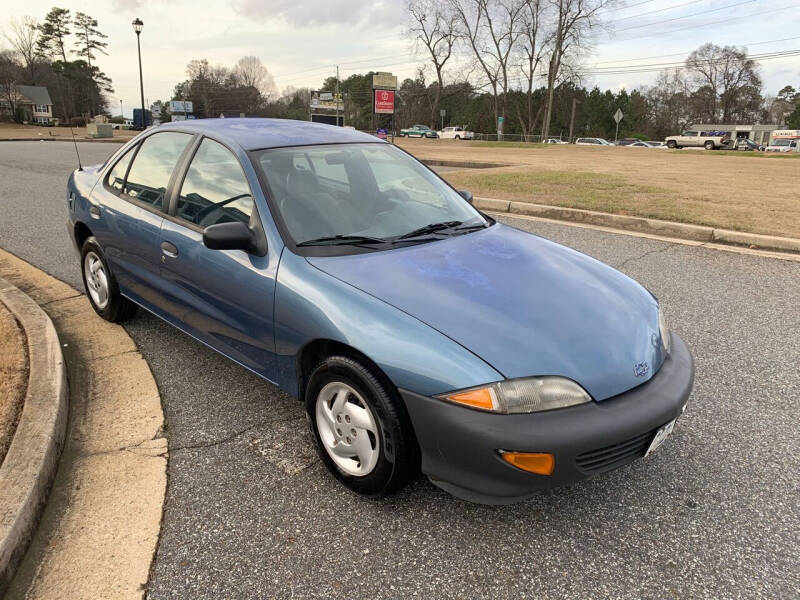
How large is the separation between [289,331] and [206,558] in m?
0.95

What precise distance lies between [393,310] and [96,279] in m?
3.07

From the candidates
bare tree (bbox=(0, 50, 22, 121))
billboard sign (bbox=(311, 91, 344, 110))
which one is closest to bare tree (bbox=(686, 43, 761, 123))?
billboard sign (bbox=(311, 91, 344, 110))

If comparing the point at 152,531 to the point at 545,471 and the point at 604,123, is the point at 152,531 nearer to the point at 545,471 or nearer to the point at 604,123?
the point at 545,471

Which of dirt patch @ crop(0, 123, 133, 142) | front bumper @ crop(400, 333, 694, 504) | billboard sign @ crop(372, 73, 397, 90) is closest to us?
front bumper @ crop(400, 333, 694, 504)

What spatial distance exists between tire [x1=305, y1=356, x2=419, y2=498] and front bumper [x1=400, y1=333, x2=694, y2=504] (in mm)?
94

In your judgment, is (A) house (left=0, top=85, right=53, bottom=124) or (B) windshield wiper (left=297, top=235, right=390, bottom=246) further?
(A) house (left=0, top=85, right=53, bottom=124)

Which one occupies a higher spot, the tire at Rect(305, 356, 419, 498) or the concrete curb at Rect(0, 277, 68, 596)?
the tire at Rect(305, 356, 419, 498)

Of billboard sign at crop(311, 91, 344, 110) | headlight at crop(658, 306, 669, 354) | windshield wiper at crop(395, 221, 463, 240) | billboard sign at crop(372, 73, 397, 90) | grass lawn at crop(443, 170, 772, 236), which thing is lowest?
headlight at crop(658, 306, 669, 354)

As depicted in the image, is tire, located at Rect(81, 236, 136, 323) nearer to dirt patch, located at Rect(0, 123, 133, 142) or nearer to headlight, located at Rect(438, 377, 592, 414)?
headlight, located at Rect(438, 377, 592, 414)

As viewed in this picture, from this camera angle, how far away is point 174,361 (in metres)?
3.74

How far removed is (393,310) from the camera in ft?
7.35

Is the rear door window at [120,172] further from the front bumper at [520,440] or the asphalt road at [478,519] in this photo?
the front bumper at [520,440]

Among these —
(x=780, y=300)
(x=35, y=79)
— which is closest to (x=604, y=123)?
(x=35, y=79)

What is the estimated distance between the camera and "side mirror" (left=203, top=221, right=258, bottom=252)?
2.62 meters
